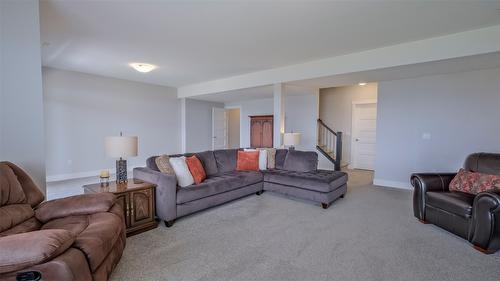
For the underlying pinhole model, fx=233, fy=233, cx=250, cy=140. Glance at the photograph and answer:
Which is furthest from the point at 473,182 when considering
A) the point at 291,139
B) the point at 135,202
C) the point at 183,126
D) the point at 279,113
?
the point at 183,126

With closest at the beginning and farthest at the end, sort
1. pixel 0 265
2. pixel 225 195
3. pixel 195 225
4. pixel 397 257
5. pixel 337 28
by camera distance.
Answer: pixel 0 265, pixel 397 257, pixel 195 225, pixel 337 28, pixel 225 195

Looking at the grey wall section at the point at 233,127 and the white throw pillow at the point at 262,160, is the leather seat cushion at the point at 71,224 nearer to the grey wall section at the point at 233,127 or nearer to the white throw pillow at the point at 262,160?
the white throw pillow at the point at 262,160

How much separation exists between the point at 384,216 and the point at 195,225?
8.51 feet

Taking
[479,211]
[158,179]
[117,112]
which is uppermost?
[117,112]

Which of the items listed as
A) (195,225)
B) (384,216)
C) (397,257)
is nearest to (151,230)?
(195,225)

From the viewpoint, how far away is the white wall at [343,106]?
675 cm

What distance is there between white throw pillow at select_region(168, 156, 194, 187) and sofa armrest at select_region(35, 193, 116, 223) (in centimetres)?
112

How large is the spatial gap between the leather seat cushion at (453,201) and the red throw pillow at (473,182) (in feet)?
0.43

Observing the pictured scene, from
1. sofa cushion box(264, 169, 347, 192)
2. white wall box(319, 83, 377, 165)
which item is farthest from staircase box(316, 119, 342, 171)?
sofa cushion box(264, 169, 347, 192)

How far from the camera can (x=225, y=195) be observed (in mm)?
3600

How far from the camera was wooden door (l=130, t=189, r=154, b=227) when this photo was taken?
262 cm

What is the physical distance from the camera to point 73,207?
6.48 ft

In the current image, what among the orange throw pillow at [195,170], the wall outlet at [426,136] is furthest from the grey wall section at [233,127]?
the wall outlet at [426,136]

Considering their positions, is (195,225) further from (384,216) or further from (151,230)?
(384,216)
